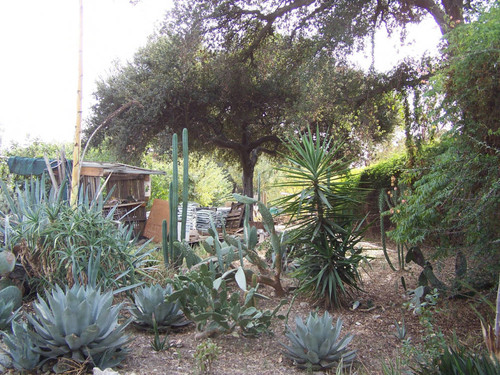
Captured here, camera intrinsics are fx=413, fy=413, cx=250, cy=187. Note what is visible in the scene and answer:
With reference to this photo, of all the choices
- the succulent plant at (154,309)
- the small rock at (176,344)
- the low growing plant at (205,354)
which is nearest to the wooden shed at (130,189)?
the succulent plant at (154,309)

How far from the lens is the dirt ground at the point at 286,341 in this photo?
3.16 metres

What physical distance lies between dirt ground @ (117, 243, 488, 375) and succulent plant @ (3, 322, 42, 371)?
586 millimetres

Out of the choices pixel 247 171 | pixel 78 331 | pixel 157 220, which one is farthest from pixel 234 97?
pixel 78 331

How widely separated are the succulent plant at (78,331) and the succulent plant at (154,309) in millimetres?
738

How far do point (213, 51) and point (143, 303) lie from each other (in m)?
10.5

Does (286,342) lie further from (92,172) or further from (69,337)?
(92,172)

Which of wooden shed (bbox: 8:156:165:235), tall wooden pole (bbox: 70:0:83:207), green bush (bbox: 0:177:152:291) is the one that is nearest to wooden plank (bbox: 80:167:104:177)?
wooden shed (bbox: 8:156:165:235)

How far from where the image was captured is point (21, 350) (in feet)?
9.32

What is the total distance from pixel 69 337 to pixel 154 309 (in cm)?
109

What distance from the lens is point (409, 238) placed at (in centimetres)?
452

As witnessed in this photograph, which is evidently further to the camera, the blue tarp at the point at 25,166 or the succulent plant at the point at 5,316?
the blue tarp at the point at 25,166

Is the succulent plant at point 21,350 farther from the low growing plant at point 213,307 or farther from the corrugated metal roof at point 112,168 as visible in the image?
the corrugated metal roof at point 112,168

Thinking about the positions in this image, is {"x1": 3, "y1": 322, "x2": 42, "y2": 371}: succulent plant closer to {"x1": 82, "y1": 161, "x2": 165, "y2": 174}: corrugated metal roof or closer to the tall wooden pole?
the tall wooden pole

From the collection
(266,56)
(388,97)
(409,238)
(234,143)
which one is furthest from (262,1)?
(409,238)
